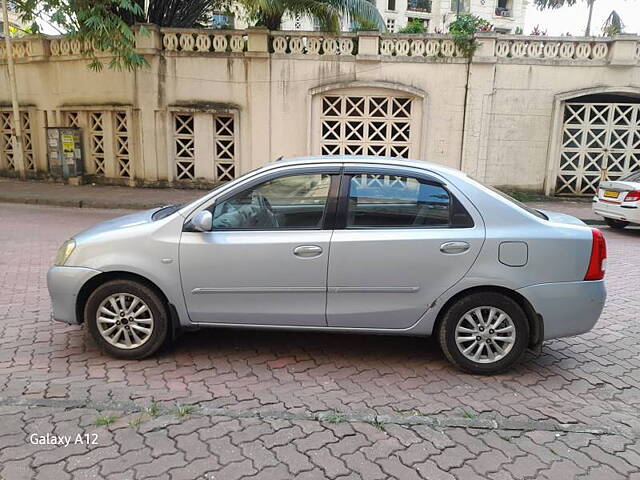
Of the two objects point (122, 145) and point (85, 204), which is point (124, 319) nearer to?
point (85, 204)

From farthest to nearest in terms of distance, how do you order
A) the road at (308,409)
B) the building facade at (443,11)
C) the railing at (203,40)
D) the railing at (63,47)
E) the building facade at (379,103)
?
the building facade at (443,11)
the railing at (63,47)
the railing at (203,40)
the building facade at (379,103)
the road at (308,409)

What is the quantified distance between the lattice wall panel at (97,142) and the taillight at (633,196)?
43.9 feet

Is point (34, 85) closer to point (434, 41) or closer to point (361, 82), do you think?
point (361, 82)

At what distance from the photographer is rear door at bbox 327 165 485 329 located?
11.8 feet

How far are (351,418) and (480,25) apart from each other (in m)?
13.9

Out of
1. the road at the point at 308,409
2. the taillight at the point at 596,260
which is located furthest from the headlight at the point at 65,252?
the taillight at the point at 596,260

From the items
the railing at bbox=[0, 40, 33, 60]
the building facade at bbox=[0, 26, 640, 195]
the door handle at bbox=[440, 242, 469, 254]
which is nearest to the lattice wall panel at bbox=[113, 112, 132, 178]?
the building facade at bbox=[0, 26, 640, 195]

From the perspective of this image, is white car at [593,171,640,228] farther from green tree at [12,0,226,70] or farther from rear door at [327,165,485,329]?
green tree at [12,0,226,70]

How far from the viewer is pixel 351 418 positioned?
3154mm

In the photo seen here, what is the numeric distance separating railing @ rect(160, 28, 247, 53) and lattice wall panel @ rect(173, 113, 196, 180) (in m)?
1.80

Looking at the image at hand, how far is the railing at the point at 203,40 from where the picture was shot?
532 inches

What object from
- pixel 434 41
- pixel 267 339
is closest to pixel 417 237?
pixel 267 339

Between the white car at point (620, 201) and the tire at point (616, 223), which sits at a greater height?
the white car at point (620, 201)

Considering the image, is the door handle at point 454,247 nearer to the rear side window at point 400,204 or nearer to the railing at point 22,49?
the rear side window at point 400,204
